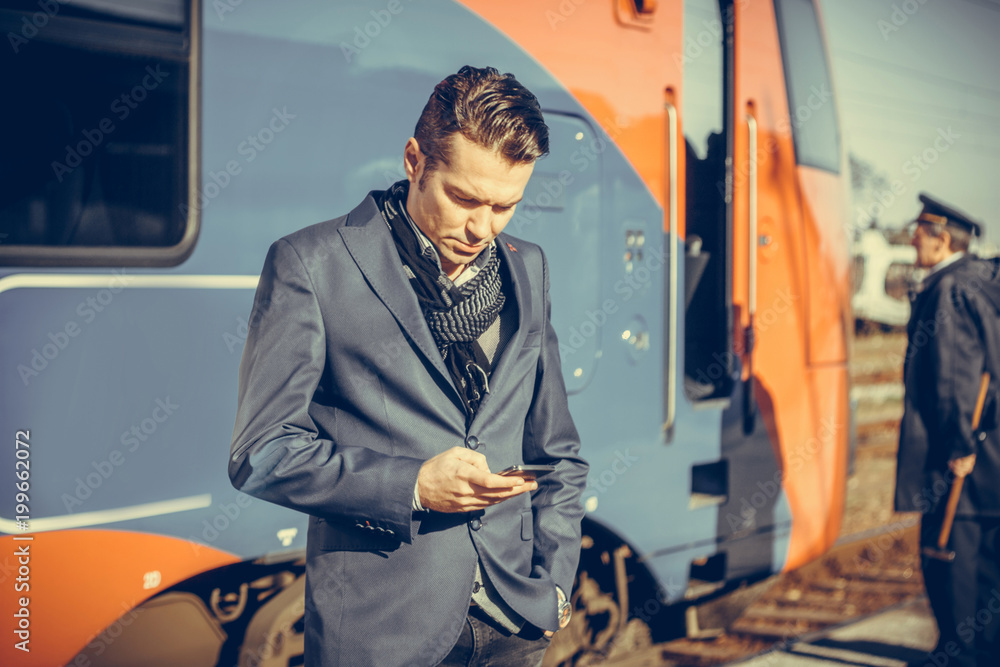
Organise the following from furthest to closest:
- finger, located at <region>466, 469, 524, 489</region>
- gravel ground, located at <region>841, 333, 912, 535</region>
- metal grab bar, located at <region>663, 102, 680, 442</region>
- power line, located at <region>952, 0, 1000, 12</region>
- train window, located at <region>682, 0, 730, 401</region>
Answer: gravel ground, located at <region>841, 333, 912, 535</region> < power line, located at <region>952, 0, 1000, 12</region> < train window, located at <region>682, 0, 730, 401</region> < metal grab bar, located at <region>663, 102, 680, 442</region> < finger, located at <region>466, 469, 524, 489</region>

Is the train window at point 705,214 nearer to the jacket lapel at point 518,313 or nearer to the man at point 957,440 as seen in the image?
the man at point 957,440

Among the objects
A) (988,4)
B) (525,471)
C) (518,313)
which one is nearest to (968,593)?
(518,313)

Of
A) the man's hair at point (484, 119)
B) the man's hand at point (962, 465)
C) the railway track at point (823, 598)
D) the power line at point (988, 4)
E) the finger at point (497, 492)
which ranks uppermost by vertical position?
the power line at point (988, 4)

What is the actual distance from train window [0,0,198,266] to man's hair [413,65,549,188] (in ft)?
3.18

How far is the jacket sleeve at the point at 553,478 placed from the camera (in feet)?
6.62

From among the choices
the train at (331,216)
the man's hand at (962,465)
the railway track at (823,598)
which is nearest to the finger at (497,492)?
the train at (331,216)

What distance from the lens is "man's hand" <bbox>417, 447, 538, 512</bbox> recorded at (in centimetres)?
160

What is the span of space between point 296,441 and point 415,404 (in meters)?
0.25

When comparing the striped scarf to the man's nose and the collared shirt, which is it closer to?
the collared shirt

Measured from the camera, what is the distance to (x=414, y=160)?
1.84m

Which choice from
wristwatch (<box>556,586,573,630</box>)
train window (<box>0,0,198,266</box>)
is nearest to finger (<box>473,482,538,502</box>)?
wristwatch (<box>556,586,573,630</box>)

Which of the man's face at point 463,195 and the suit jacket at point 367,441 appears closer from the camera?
the suit jacket at point 367,441

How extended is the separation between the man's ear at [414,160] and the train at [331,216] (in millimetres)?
859

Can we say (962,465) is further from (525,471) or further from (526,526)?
(525,471)
